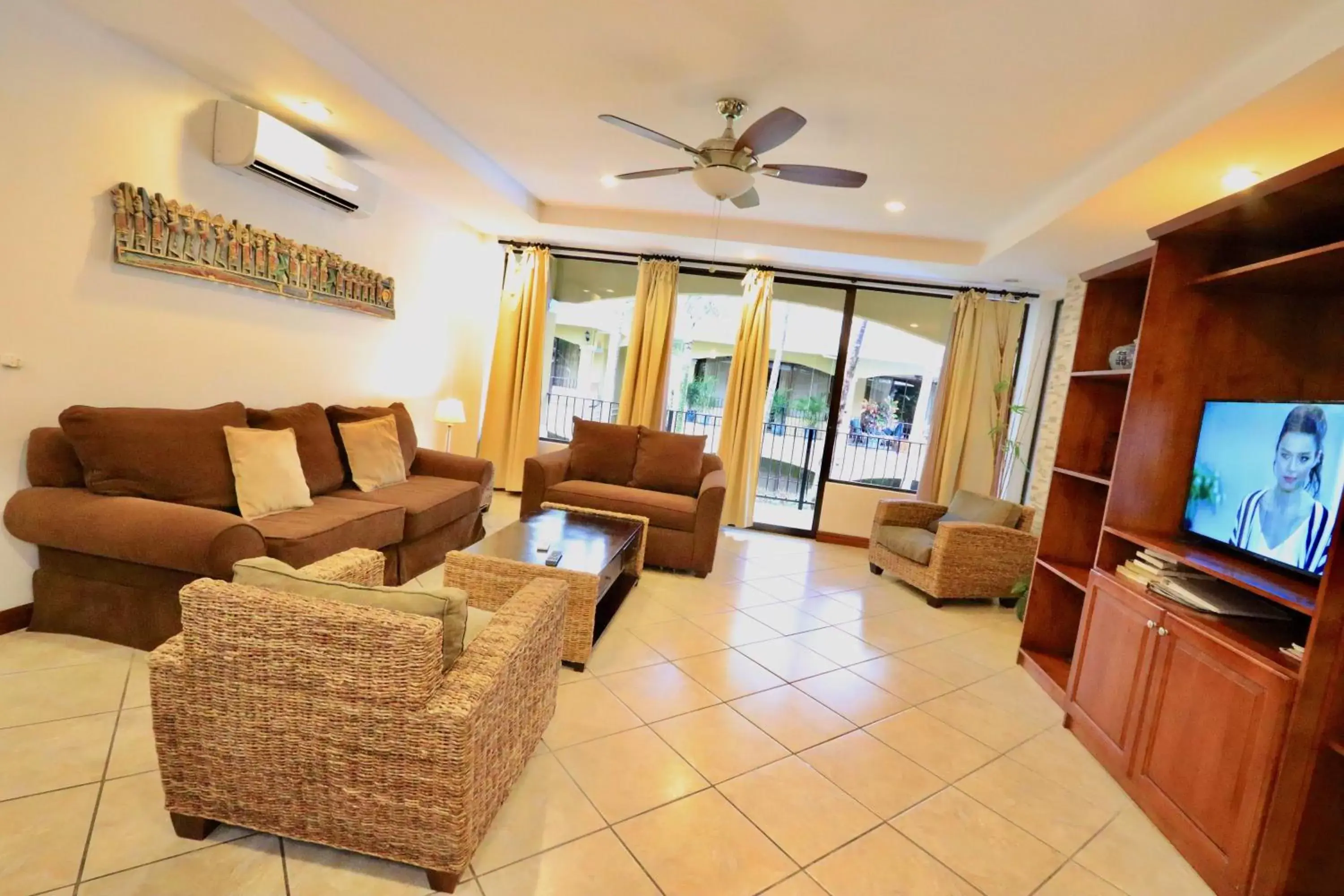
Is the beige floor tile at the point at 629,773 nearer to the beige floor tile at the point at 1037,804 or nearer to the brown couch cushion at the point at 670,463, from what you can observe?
the beige floor tile at the point at 1037,804

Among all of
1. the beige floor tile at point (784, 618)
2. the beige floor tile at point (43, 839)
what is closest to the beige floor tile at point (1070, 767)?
the beige floor tile at point (784, 618)

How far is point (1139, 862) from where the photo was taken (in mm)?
1843

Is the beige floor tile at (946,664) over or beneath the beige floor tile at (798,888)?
over

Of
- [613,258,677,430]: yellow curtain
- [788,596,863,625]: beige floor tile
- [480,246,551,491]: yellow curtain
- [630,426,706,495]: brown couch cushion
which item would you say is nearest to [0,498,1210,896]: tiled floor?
[788,596,863,625]: beige floor tile

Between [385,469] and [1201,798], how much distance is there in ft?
13.1

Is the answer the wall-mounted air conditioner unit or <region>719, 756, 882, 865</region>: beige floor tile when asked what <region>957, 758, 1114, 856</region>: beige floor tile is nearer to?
<region>719, 756, 882, 865</region>: beige floor tile

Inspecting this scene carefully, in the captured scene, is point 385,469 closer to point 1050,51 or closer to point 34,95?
point 34,95

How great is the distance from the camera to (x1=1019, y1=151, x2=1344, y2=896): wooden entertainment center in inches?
63.8

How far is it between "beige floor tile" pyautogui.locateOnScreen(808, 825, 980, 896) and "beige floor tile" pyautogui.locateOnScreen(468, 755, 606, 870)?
0.65 metres

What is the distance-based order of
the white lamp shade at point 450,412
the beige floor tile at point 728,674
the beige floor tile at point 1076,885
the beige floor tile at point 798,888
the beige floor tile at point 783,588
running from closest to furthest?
the beige floor tile at point 798,888 < the beige floor tile at point 1076,885 < the beige floor tile at point 728,674 < the beige floor tile at point 783,588 < the white lamp shade at point 450,412

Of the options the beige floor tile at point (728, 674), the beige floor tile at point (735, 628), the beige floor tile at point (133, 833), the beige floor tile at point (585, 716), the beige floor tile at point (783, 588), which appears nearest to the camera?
the beige floor tile at point (133, 833)

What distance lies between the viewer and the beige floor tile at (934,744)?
7.28ft

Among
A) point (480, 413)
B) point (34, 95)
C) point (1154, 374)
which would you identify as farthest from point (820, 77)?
point (480, 413)

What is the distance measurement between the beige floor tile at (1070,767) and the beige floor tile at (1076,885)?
43cm
